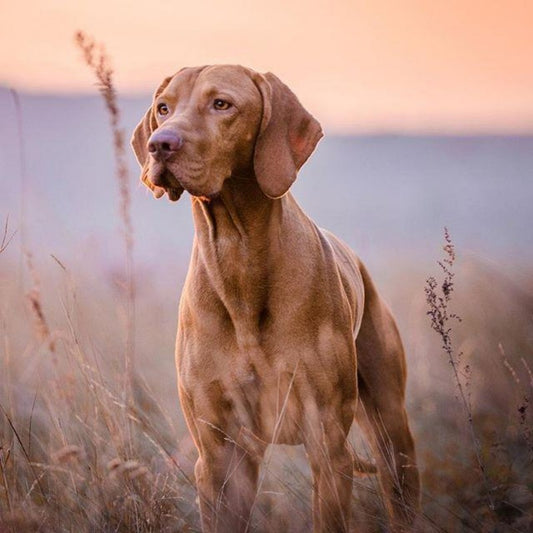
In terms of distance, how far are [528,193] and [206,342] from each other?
10272 millimetres

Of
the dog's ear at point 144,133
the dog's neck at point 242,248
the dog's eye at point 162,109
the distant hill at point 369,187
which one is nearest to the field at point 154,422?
the dog's neck at point 242,248

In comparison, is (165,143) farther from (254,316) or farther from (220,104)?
(254,316)

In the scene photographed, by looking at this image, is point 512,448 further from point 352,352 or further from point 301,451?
point 352,352

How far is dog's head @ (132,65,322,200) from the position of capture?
393cm

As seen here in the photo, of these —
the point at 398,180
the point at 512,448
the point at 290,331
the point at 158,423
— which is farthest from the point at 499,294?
the point at 398,180

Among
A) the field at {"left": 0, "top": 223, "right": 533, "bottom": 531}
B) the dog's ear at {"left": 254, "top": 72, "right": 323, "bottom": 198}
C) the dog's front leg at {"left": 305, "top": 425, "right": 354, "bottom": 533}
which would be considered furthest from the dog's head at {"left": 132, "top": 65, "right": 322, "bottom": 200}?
the dog's front leg at {"left": 305, "top": 425, "right": 354, "bottom": 533}

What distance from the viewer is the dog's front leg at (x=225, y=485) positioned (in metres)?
4.18

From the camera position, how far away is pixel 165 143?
12.7 feet

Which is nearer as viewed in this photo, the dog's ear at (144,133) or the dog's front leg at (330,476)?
the dog's front leg at (330,476)

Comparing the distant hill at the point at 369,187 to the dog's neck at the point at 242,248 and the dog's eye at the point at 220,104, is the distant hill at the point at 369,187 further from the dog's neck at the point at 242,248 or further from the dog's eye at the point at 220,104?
the dog's eye at the point at 220,104

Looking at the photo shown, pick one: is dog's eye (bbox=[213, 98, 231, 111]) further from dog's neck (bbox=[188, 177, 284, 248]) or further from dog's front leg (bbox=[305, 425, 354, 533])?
dog's front leg (bbox=[305, 425, 354, 533])

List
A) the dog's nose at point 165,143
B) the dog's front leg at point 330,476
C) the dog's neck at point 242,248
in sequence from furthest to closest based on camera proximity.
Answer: the dog's neck at point 242,248, the dog's front leg at point 330,476, the dog's nose at point 165,143

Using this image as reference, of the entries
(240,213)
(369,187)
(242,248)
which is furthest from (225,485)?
(369,187)

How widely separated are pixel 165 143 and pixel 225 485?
1.47m
